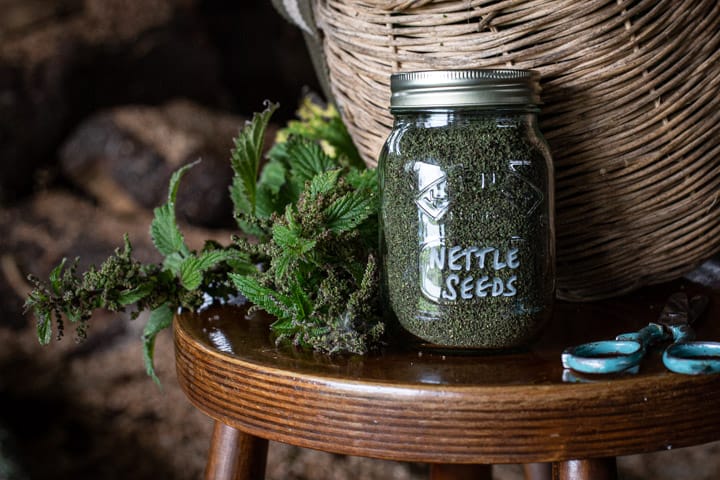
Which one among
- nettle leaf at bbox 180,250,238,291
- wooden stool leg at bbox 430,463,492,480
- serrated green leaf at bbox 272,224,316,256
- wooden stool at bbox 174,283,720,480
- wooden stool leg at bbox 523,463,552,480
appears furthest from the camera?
wooden stool leg at bbox 523,463,552,480

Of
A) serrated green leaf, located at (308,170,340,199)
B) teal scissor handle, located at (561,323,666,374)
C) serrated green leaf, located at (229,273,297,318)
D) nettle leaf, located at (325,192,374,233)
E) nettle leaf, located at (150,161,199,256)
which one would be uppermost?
serrated green leaf, located at (308,170,340,199)

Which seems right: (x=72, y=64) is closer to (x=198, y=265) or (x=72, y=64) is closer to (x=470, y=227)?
(x=198, y=265)

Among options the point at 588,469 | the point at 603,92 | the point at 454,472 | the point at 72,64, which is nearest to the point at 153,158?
the point at 72,64

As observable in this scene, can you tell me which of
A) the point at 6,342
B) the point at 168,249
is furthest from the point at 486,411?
the point at 6,342

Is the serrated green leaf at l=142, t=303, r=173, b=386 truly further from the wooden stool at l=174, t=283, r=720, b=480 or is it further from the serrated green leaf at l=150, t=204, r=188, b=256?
the wooden stool at l=174, t=283, r=720, b=480

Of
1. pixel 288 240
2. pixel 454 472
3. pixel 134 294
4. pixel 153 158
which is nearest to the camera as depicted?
pixel 288 240

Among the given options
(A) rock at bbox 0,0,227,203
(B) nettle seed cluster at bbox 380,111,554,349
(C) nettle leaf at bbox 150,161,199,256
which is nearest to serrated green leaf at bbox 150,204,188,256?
(C) nettle leaf at bbox 150,161,199,256

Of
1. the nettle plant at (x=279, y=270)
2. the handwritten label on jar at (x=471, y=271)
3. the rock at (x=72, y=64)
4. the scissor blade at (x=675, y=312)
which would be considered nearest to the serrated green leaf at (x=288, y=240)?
the nettle plant at (x=279, y=270)
